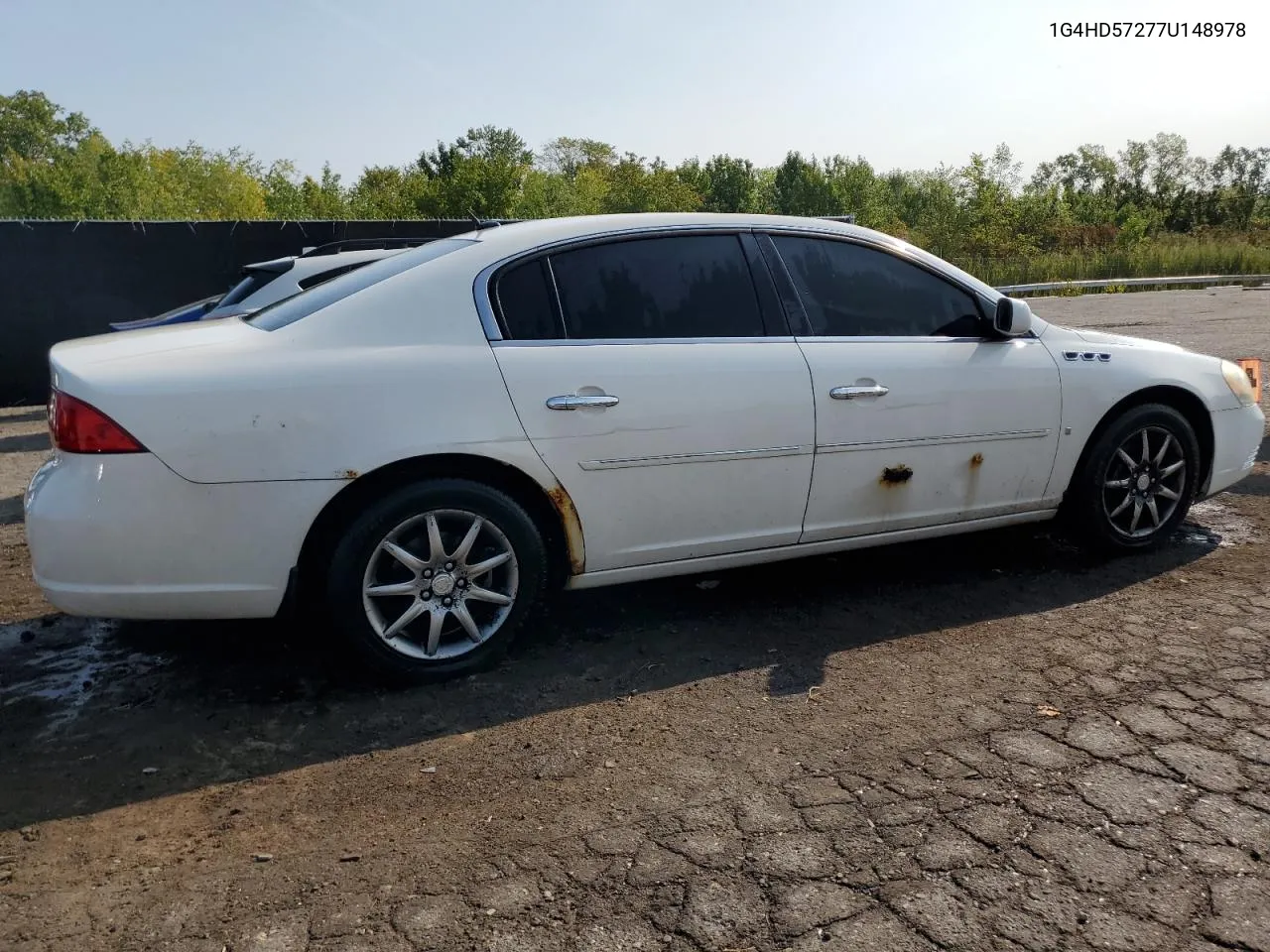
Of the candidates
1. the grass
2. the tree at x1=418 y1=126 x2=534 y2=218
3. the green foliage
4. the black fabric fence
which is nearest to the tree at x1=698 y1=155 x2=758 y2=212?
the green foliage

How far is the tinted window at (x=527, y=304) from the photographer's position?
12.6 ft

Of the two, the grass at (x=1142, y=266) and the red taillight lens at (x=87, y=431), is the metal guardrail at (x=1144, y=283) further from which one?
the red taillight lens at (x=87, y=431)

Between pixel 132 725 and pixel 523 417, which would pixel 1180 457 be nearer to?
pixel 523 417

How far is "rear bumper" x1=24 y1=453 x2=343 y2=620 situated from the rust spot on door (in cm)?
223

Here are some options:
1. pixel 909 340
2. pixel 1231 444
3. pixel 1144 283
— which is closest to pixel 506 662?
pixel 909 340

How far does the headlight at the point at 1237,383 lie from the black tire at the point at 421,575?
12.0 ft

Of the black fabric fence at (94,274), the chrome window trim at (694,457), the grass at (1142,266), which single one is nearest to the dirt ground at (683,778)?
the chrome window trim at (694,457)

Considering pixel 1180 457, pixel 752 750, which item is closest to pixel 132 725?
pixel 752 750

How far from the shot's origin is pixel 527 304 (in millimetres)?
3887

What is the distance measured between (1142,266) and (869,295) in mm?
37135

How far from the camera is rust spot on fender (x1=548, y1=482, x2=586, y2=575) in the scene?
380 cm

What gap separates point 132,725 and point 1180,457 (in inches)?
186

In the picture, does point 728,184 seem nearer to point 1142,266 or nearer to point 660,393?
point 1142,266

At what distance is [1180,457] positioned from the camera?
5051 mm
